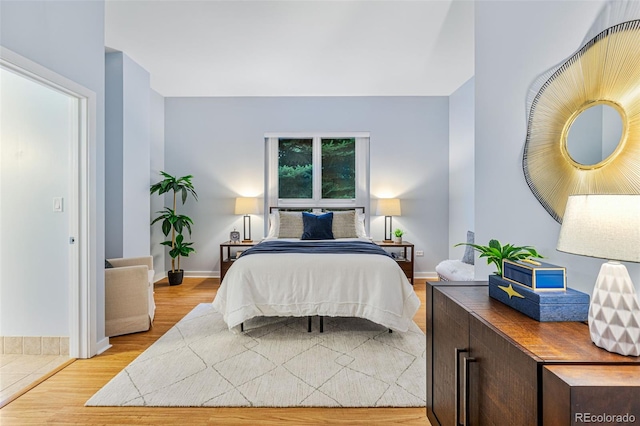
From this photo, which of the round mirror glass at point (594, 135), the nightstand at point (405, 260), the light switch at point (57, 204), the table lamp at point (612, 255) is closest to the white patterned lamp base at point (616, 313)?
the table lamp at point (612, 255)

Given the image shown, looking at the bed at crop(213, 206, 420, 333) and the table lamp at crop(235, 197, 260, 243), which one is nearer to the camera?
the bed at crop(213, 206, 420, 333)

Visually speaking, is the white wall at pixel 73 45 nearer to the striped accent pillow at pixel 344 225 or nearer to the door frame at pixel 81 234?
the door frame at pixel 81 234

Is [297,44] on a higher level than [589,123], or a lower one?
higher

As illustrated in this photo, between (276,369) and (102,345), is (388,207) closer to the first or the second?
(276,369)

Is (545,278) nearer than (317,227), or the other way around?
(545,278)

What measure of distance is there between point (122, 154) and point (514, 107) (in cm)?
398

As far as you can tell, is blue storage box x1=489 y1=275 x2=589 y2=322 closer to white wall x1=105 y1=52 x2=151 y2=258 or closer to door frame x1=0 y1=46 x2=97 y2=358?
door frame x1=0 y1=46 x2=97 y2=358

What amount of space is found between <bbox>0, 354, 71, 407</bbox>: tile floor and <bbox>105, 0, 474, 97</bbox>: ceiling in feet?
9.59

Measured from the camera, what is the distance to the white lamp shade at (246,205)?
5.05 m

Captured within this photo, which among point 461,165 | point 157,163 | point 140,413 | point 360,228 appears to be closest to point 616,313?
point 140,413

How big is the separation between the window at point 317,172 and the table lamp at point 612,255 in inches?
181

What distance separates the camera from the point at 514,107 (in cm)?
171

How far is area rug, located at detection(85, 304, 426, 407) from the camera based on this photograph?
196cm

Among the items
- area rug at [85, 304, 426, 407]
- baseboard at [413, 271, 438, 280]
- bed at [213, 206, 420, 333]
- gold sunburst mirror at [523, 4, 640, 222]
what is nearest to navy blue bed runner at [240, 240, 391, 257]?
bed at [213, 206, 420, 333]
